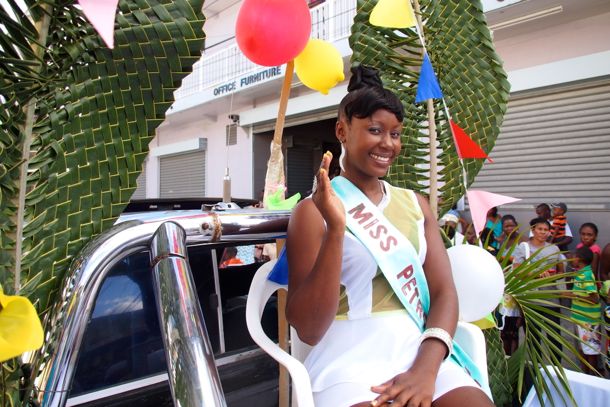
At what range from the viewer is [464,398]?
46.9 inches

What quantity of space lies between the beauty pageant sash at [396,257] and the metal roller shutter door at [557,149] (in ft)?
18.8

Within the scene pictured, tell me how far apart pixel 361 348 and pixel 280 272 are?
13.8 inches

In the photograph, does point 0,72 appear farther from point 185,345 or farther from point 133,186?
point 185,345

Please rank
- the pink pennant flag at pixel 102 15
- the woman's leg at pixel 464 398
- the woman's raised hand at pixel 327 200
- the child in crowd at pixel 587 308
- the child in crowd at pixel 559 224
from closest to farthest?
the pink pennant flag at pixel 102 15 → the woman's raised hand at pixel 327 200 → the woman's leg at pixel 464 398 → the child in crowd at pixel 587 308 → the child in crowd at pixel 559 224

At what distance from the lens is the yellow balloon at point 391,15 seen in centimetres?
159

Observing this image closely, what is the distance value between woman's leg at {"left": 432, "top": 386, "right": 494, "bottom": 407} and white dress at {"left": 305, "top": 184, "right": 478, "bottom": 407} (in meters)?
0.02

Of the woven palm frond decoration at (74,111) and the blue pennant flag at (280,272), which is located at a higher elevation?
the woven palm frond decoration at (74,111)

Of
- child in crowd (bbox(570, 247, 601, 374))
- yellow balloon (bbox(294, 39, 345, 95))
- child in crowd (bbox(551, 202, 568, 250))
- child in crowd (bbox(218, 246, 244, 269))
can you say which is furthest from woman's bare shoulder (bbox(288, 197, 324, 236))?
child in crowd (bbox(551, 202, 568, 250))

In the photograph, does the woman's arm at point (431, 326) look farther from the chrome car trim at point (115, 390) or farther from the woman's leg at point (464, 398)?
the chrome car trim at point (115, 390)

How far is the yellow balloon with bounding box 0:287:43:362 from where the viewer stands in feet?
1.72

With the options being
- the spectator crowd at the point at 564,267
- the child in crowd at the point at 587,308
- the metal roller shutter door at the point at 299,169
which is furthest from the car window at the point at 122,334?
the metal roller shutter door at the point at 299,169

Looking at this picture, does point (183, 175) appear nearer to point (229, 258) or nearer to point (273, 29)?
point (229, 258)

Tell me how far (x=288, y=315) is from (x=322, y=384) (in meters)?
0.21

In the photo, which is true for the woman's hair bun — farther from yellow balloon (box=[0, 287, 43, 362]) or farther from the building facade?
the building facade
